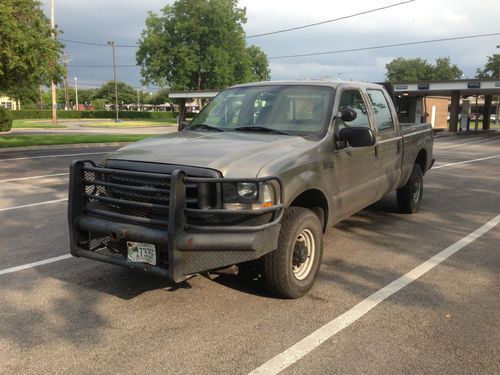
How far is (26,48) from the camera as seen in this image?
57.3ft

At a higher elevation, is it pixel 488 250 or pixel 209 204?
pixel 209 204

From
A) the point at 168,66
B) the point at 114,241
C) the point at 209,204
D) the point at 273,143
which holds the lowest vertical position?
the point at 114,241

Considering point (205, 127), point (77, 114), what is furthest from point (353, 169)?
point (77, 114)

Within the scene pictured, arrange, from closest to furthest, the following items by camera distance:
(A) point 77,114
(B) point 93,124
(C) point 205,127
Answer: (C) point 205,127
(B) point 93,124
(A) point 77,114

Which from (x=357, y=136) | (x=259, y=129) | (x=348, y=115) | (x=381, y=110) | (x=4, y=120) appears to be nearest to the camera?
(x=357, y=136)

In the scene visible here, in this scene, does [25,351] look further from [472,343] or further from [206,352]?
[472,343]

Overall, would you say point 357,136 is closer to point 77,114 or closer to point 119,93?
point 77,114

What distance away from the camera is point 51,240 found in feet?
19.5

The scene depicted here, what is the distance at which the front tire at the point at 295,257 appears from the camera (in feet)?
12.8

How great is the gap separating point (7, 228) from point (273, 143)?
4251 millimetres

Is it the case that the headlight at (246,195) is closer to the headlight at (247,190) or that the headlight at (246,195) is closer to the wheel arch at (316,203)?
the headlight at (247,190)

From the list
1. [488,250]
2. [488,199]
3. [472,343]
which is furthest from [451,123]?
[472,343]

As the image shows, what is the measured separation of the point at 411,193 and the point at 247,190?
14.2ft

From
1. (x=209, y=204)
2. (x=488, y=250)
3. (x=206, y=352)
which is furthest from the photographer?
(x=488, y=250)
